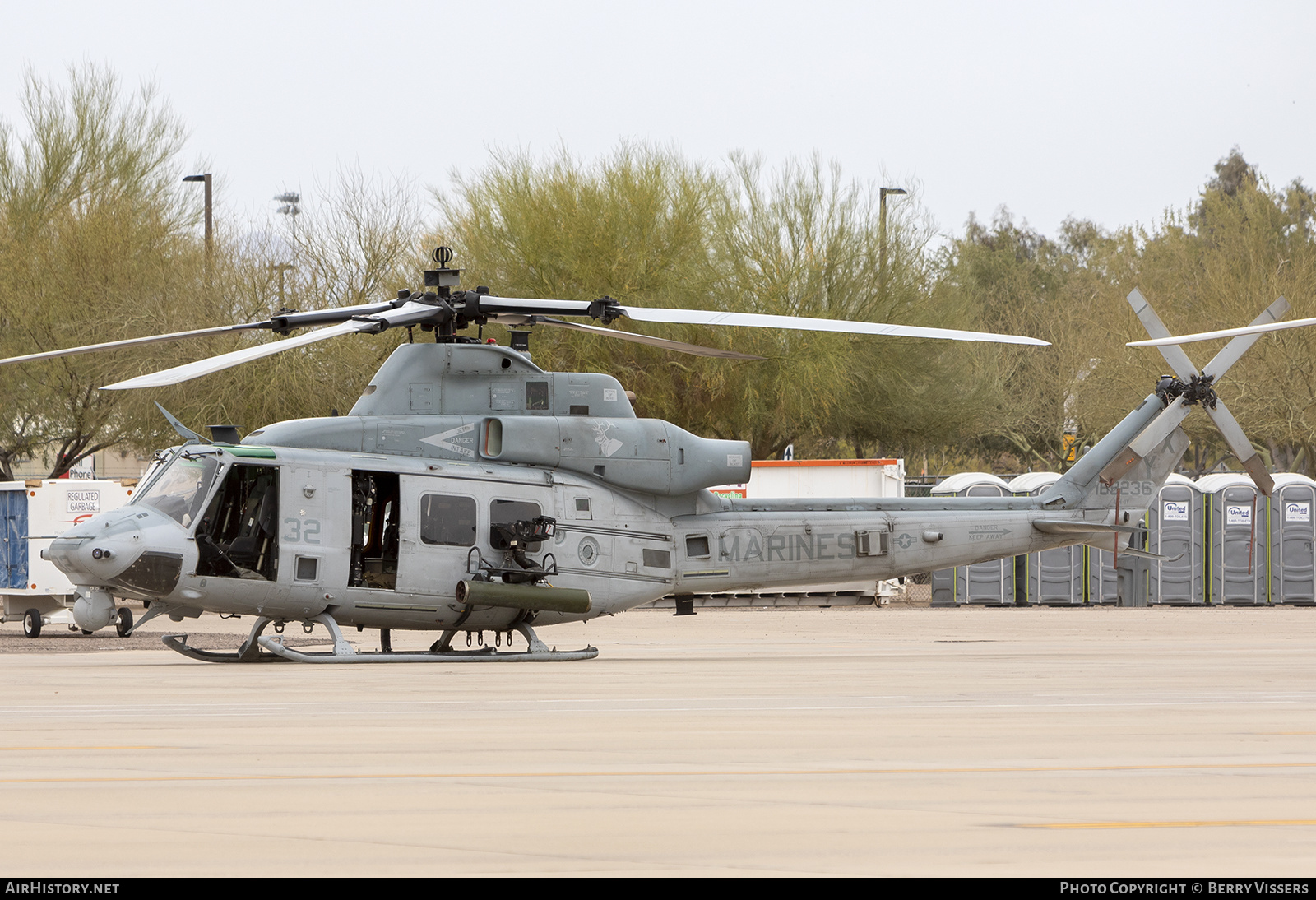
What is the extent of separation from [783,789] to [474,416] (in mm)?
8312

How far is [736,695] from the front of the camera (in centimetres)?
949

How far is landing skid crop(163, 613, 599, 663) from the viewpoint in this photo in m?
12.4

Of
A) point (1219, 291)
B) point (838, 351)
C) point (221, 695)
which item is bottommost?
point (221, 695)

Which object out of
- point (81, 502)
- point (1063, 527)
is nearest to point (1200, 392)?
point (1063, 527)

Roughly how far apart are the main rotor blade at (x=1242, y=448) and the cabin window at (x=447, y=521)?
8.16 m

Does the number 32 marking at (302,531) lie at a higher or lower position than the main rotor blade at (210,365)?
lower

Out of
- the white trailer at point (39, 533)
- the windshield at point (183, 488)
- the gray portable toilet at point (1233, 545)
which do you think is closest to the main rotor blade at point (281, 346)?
the windshield at point (183, 488)

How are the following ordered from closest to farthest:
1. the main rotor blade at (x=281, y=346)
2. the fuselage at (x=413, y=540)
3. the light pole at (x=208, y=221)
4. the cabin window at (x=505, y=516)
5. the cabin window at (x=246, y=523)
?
the main rotor blade at (x=281, y=346) < the fuselage at (x=413, y=540) < the cabin window at (x=246, y=523) < the cabin window at (x=505, y=516) < the light pole at (x=208, y=221)

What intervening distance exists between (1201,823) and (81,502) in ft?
61.4

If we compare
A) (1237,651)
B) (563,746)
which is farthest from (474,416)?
(1237,651)

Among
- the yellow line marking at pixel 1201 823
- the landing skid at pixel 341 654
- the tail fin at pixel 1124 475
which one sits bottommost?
the landing skid at pixel 341 654

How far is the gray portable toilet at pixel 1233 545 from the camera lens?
2508cm

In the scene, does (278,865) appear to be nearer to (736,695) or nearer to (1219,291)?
(736,695)

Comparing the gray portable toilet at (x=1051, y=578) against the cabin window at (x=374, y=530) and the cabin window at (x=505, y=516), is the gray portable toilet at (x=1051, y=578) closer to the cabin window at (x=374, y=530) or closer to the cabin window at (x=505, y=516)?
the cabin window at (x=505, y=516)
